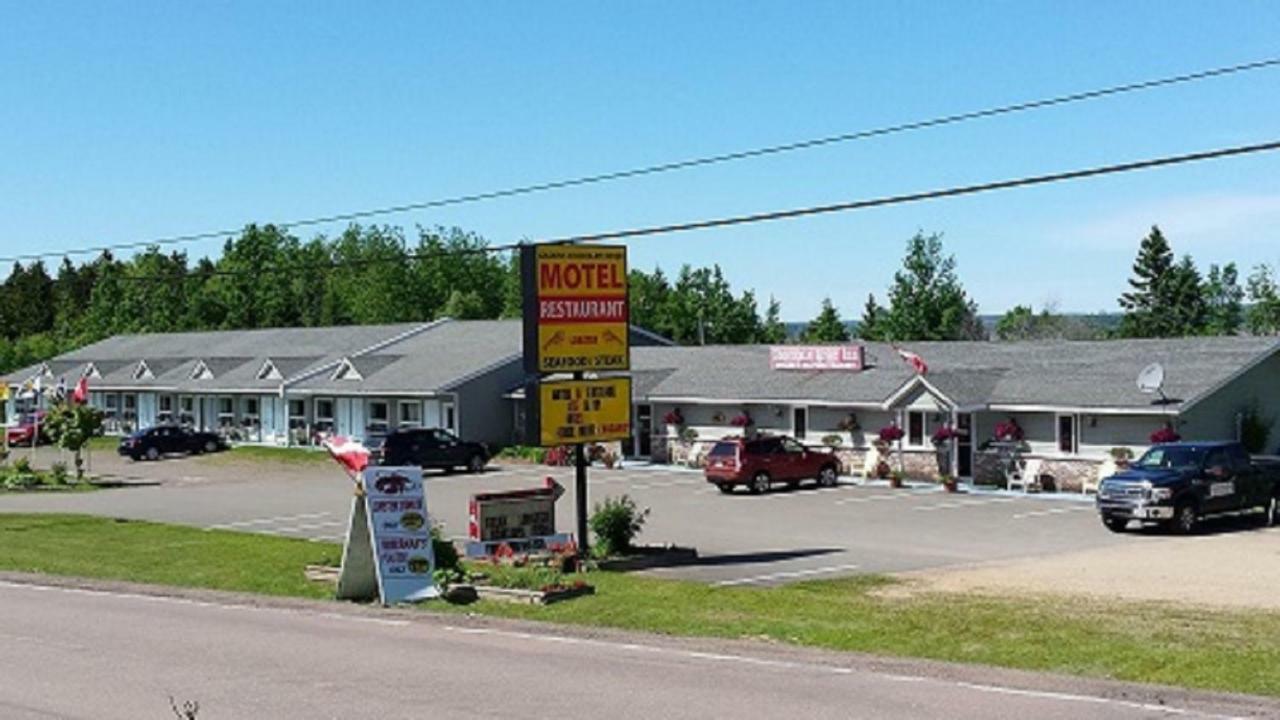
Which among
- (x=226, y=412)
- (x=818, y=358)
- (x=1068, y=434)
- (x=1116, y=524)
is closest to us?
(x=1116, y=524)

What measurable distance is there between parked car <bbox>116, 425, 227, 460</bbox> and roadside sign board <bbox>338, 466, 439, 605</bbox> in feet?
152

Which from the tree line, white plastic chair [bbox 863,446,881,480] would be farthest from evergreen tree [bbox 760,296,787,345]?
white plastic chair [bbox 863,446,881,480]

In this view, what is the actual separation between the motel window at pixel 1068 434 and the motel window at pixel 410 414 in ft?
95.3

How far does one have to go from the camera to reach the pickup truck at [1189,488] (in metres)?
30.6

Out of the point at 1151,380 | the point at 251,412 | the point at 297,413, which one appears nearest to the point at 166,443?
the point at 297,413

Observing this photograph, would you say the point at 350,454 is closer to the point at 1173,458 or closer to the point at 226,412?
the point at 1173,458

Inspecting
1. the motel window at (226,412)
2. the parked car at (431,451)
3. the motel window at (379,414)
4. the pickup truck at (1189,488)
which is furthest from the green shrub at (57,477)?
the pickup truck at (1189,488)

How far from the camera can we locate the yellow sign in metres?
25.6

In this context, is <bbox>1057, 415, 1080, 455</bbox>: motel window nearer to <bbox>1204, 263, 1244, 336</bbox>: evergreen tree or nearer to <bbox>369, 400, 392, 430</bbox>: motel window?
<bbox>369, 400, 392, 430</bbox>: motel window

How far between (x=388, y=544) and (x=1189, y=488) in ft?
57.6

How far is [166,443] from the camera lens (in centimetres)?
6569

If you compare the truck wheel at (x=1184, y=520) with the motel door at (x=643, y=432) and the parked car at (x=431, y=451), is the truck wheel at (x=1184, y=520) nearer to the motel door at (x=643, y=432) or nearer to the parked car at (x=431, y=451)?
the motel door at (x=643, y=432)

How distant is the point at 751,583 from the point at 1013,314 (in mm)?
119891

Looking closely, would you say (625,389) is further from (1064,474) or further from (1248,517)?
(1064,474)
